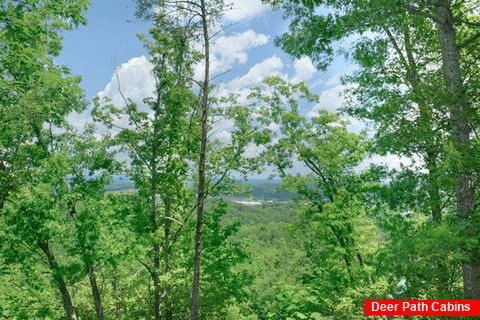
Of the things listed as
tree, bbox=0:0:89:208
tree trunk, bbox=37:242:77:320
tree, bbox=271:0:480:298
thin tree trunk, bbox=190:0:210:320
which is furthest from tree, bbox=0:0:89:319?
tree trunk, bbox=37:242:77:320

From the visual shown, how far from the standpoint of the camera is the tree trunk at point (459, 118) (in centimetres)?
732

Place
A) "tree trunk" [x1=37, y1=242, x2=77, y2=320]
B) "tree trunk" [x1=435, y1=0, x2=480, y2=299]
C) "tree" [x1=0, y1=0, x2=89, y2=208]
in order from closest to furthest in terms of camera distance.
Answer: "tree" [x1=0, y1=0, x2=89, y2=208] → "tree trunk" [x1=435, y1=0, x2=480, y2=299] → "tree trunk" [x1=37, y1=242, x2=77, y2=320]

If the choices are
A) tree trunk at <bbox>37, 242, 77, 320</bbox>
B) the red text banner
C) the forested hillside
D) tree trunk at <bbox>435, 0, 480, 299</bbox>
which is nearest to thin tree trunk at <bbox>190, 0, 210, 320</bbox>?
the forested hillside

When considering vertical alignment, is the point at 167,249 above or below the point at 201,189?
below

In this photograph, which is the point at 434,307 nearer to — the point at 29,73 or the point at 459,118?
the point at 459,118

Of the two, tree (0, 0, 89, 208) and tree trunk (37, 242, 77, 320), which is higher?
tree (0, 0, 89, 208)

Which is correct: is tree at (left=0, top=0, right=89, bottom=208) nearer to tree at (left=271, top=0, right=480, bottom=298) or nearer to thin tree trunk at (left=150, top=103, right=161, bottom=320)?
tree at (left=271, top=0, right=480, bottom=298)

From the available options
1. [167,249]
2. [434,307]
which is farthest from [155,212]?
[434,307]

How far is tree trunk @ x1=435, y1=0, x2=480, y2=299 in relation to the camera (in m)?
7.32

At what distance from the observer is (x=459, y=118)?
750 cm

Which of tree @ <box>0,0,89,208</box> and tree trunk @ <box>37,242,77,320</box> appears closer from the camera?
tree @ <box>0,0,89,208</box>

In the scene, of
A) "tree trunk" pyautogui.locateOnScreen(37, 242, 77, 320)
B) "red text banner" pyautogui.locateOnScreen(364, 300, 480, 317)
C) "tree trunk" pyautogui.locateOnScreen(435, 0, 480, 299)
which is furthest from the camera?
"tree trunk" pyautogui.locateOnScreen(37, 242, 77, 320)

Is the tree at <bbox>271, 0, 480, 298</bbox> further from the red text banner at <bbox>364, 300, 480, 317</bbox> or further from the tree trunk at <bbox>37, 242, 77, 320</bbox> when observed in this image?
the tree trunk at <bbox>37, 242, 77, 320</bbox>

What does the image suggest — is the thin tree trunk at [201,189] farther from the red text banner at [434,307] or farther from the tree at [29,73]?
the red text banner at [434,307]
